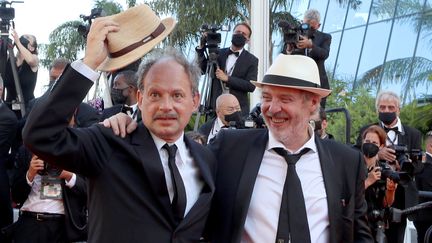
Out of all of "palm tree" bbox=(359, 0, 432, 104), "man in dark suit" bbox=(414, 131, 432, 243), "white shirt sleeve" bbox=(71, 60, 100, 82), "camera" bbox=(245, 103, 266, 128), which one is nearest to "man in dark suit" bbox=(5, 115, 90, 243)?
"camera" bbox=(245, 103, 266, 128)

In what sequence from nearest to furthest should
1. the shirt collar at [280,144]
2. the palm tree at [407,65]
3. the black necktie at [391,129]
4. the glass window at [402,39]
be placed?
1. the shirt collar at [280,144]
2. the black necktie at [391,129]
3. the palm tree at [407,65]
4. the glass window at [402,39]

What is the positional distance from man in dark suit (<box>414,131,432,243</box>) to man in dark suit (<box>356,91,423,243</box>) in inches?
19.8

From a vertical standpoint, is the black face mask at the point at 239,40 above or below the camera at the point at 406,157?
above

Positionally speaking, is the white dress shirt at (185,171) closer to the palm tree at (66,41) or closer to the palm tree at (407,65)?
the palm tree at (407,65)

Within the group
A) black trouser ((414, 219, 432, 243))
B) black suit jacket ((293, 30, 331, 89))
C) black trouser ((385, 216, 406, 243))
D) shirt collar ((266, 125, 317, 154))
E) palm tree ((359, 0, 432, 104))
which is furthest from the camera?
palm tree ((359, 0, 432, 104))

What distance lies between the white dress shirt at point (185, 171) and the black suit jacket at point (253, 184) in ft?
0.78

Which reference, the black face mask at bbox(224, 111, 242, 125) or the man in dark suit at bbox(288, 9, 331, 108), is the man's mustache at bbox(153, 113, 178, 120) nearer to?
the black face mask at bbox(224, 111, 242, 125)

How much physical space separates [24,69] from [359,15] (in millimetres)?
13355

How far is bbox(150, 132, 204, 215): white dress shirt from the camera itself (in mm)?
3061

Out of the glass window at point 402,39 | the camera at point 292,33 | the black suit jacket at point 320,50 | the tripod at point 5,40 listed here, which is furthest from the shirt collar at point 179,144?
the glass window at point 402,39

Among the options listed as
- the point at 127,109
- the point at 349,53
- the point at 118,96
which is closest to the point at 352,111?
the point at 118,96

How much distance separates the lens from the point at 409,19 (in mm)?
17828

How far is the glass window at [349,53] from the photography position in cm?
1942

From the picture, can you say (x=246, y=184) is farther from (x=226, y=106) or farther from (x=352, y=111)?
(x=352, y=111)
